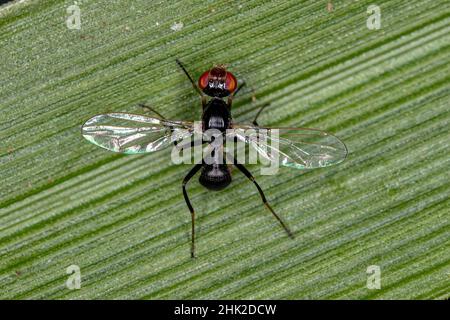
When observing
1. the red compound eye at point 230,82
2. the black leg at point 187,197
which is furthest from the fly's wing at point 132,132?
the red compound eye at point 230,82

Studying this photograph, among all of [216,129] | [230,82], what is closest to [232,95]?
[230,82]

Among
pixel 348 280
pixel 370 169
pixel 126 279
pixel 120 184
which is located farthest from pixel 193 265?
pixel 370 169

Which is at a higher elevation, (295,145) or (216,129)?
(216,129)

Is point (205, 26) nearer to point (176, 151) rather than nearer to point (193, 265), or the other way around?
point (176, 151)

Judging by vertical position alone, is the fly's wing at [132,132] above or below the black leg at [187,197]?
above

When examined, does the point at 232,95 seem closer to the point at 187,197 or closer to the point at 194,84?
the point at 194,84

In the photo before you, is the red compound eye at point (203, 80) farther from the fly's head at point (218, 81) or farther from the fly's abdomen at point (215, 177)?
the fly's abdomen at point (215, 177)

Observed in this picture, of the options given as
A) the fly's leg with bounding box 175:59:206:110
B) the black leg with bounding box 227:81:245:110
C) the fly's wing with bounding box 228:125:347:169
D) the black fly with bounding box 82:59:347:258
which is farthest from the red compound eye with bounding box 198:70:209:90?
the fly's wing with bounding box 228:125:347:169
